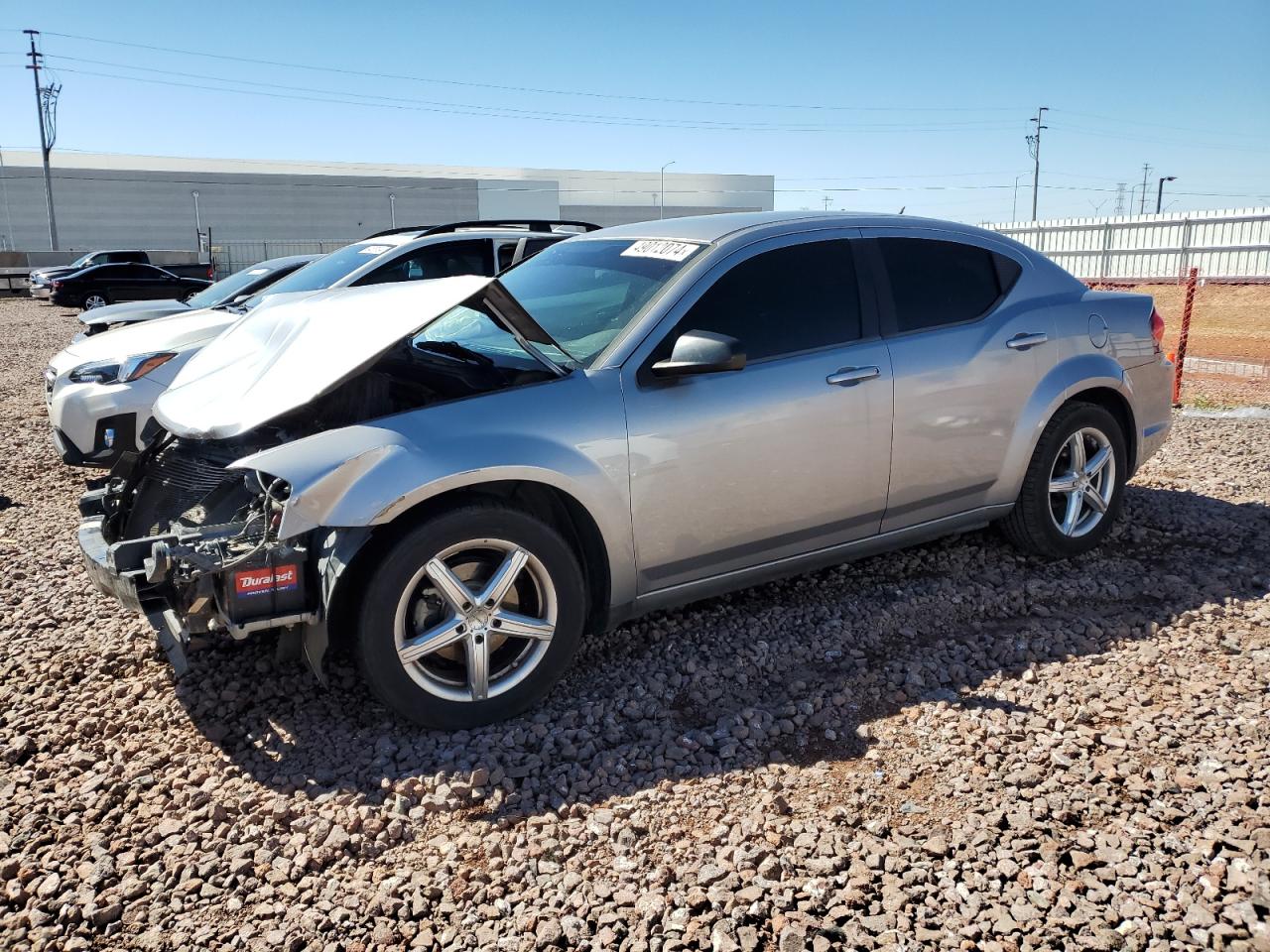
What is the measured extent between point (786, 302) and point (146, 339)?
208 inches

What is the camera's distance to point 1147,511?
589cm

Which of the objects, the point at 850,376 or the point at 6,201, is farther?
the point at 6,201

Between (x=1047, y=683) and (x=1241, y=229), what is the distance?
2671 centimetres

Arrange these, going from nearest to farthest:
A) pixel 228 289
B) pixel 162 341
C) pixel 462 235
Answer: pixel 162 341, pixel 462 235, pixel 228 289

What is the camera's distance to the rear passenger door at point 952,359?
14.5 ft

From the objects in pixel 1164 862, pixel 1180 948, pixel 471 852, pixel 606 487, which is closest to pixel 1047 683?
pixel 1164 862

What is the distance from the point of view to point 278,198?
59000 millimetres

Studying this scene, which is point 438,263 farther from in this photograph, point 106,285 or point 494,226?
point 106,285

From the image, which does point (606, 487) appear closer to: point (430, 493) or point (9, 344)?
point (430, 493)

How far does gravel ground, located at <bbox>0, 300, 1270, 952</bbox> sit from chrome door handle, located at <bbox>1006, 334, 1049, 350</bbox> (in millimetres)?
1161

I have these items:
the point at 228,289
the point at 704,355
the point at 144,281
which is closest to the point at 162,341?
the point at 228,289

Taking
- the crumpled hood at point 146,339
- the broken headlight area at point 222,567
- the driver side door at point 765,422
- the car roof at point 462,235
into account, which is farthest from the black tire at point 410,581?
the car roof at point 462,235

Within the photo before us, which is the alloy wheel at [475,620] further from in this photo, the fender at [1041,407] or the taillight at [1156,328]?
the taillight at [1156,328]

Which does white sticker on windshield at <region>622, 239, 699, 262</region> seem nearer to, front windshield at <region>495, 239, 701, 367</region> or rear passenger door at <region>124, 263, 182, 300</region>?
front windshield at <region>495, 239, 701, 367</region>
